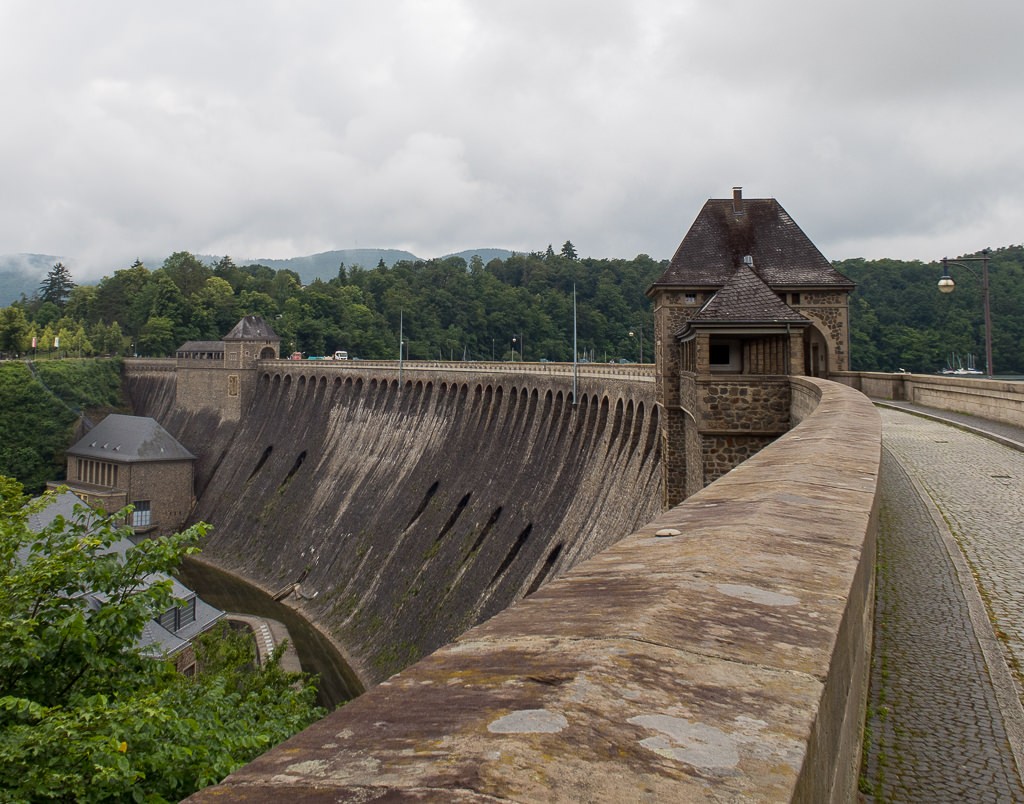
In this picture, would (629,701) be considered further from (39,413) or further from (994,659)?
(39,413)

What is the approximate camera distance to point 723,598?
3.36m

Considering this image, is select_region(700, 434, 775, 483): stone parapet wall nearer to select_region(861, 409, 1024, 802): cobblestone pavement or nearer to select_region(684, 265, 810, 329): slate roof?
select_region(684, 265, 810, 329): slate roof

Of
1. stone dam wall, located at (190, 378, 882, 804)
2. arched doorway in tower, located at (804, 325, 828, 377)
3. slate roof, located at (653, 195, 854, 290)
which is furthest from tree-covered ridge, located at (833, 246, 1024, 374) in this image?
stone dam wall, located at (190, 378, 882, 804)

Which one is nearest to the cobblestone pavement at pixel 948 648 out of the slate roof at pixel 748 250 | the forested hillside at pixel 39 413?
the slate roof at pixel 748 250

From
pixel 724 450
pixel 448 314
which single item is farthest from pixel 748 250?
pixel 448 314

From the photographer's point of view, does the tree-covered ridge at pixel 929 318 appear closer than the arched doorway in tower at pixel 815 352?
No

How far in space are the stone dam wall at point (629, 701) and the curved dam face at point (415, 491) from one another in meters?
25.5

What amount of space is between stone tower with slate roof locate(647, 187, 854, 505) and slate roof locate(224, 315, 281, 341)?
52.4 meters

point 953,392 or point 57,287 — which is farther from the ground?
point 57,287

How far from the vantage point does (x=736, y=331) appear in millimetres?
18562

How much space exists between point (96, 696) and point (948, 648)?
7.81m

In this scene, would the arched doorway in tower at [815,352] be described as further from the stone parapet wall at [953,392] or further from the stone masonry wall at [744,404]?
the stone masonry wall at [744,404]

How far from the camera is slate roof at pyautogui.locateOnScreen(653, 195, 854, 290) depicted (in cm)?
2752

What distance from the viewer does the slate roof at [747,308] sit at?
18125mm
